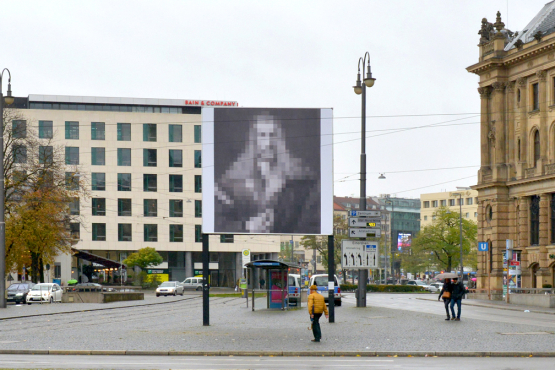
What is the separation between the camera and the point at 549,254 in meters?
58.8

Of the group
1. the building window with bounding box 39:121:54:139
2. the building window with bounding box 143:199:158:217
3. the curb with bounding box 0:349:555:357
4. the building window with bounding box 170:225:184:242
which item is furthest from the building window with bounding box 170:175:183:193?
the curb with bounding box 0:349:555:357

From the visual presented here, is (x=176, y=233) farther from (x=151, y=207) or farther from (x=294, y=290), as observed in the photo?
(x=294, y=290)

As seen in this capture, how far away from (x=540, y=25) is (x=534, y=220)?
14.7 metres

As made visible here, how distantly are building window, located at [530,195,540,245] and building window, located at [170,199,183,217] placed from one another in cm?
4541

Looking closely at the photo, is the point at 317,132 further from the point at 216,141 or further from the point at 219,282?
the point at 219,282

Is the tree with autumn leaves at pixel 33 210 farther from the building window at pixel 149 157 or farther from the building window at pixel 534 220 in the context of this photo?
the building window at pixel 534 220

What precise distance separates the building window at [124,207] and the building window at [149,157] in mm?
4538

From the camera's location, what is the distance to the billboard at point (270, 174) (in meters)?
25.8

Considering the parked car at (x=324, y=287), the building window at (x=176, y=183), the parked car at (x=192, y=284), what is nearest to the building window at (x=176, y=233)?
the building window at (x=176, y=183)

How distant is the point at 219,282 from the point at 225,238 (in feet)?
17.9

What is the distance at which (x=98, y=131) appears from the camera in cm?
9519

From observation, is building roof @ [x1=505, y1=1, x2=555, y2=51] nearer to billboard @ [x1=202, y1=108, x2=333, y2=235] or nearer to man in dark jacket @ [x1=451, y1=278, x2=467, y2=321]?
man in dark jacket @ [x1=451, y1=278, x2=467, y2=321]

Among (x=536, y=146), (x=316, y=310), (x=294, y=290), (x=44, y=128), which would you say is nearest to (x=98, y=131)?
(x=44, y=128)

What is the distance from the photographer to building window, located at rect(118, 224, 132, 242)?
9581cm
